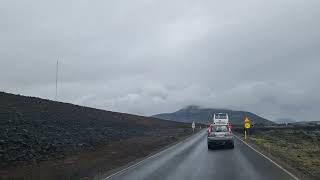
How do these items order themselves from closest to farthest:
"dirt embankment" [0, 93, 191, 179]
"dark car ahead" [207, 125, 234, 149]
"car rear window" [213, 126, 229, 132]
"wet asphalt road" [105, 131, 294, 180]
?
"wet asphalt road" [105, 131, 294, 180], "dirt embankment" [0, 93, 191, 179], "dark car ahead" [207, 125, 234, 149], "car rear window" [213, 126, 229, 132]

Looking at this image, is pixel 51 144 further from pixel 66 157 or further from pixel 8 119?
pixel 8 119

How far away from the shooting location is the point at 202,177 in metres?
17.8

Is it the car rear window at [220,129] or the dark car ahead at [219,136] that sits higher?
the car rear window at [220,129]

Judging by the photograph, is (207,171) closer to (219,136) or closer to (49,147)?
(219,136)

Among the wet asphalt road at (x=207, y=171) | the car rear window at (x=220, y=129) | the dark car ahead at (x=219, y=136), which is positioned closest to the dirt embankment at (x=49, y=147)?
the wet asphalt road at (x=207, y=171)

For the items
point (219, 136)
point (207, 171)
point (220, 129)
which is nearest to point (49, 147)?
point (219, 136)

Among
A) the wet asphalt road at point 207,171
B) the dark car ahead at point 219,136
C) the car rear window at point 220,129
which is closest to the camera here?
the wet asphalt road at point 207,171

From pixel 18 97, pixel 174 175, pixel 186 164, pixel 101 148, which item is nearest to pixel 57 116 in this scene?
pixel 18 97

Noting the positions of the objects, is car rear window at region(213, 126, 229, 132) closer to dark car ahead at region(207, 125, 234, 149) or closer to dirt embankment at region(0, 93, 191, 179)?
dark car ahead at region(207, 125, 234, 149)

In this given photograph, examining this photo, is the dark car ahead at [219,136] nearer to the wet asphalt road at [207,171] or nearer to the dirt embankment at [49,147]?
the dirt embankment at [49,147]

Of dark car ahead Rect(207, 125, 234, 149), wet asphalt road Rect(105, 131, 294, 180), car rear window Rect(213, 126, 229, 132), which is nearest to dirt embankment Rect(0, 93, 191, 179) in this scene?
wet asphalt road Rect(105, 131, 294, 180)

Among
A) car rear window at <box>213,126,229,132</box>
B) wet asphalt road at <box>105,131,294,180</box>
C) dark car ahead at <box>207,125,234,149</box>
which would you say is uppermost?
car rear window at <box>213,126,229,132</box>

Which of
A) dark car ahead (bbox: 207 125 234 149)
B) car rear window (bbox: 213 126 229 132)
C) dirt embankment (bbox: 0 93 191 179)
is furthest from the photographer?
car rear window (bbox: 213 126 229 132)

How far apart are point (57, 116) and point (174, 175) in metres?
38.1
